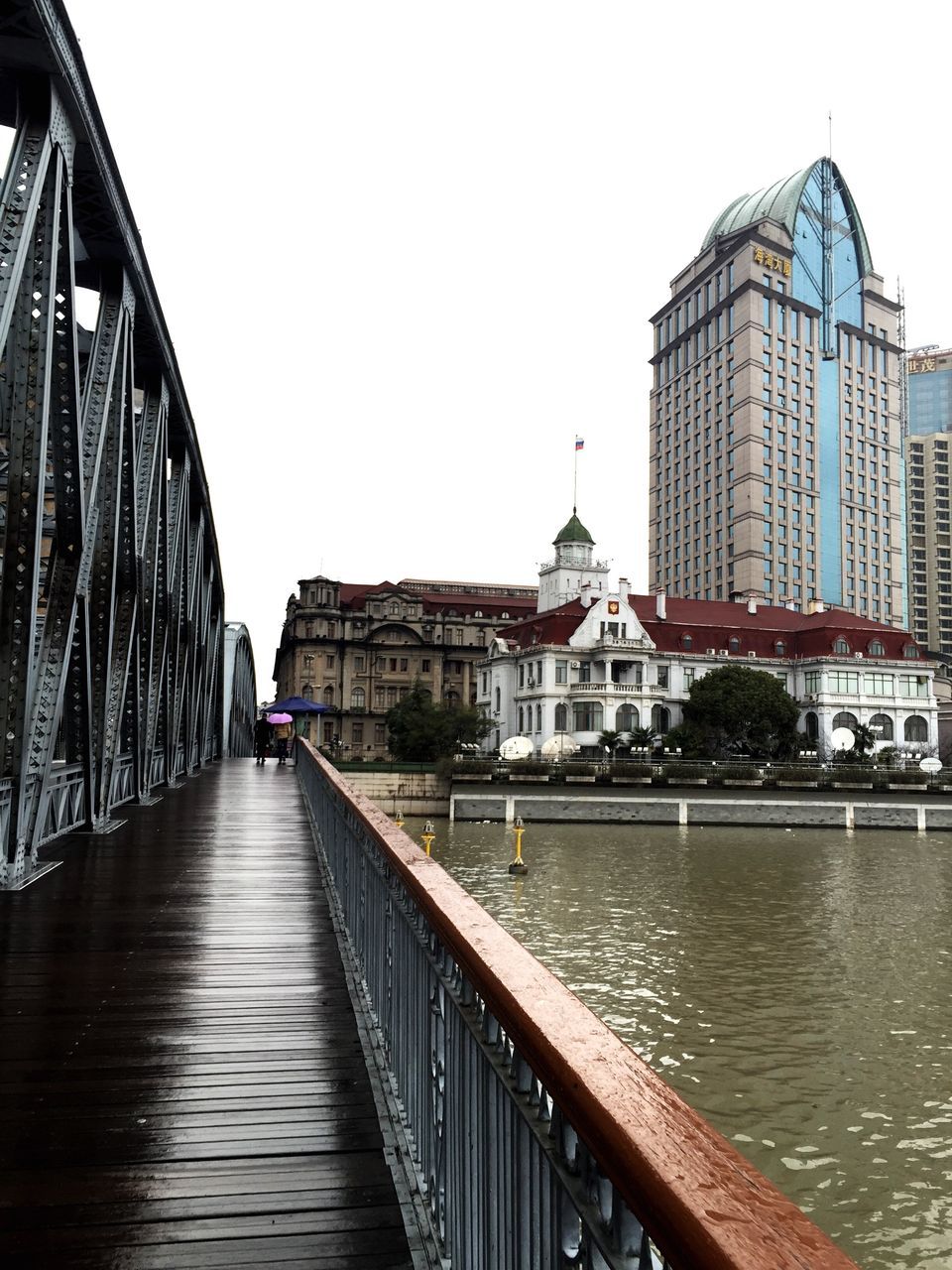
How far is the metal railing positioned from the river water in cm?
765

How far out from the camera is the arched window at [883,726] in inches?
3179

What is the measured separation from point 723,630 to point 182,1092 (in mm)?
83473

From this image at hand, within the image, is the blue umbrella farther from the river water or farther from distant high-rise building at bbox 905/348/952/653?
distant high-rise building at bbox 905/348/952/653

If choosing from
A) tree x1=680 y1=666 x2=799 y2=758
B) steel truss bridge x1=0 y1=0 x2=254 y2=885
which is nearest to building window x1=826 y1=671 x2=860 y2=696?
tree x1=680 y1=666 x2=799 y2=758

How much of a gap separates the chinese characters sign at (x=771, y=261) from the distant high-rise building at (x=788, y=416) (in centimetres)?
19

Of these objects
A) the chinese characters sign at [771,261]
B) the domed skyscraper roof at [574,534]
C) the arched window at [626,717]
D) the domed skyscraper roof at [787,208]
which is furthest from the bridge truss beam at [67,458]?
the domed skyscraper roof at [787,208]

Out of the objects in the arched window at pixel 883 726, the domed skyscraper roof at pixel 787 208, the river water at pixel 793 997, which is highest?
the domed skyscraper roof at pixel 787 208

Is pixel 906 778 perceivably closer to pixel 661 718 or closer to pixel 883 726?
pixel 661 718

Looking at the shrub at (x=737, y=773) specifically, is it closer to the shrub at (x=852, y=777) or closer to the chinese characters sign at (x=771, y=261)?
the shrub at (x=852, y=777)

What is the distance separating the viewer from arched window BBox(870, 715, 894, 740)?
8075 centimetres

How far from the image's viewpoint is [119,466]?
506 inches

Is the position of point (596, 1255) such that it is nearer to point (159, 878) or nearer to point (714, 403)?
point (159, 878)

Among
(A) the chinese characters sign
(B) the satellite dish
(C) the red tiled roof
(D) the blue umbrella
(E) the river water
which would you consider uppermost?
(A) the chinese characters sign

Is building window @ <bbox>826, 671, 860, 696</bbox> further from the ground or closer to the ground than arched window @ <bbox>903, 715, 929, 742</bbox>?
further from the ground
